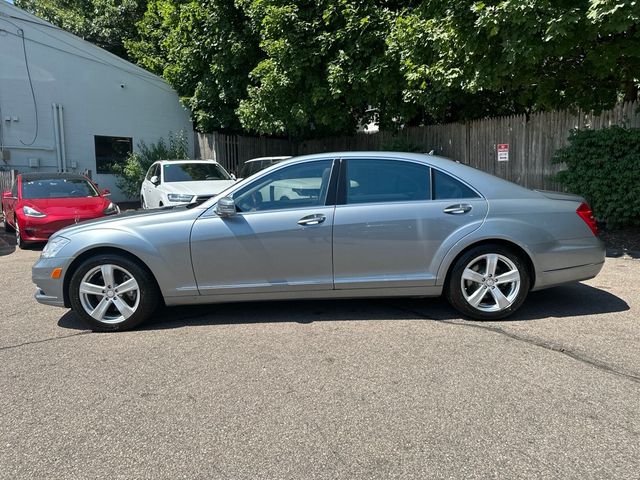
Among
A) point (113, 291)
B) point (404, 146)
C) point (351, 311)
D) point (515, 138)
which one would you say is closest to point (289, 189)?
point (351, 311)

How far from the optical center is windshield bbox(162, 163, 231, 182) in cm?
1164

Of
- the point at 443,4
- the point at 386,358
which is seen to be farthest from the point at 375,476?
the point at 443,4

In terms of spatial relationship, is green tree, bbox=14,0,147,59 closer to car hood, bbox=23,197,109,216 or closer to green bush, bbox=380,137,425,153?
car hood, bbox=23,197,109,216

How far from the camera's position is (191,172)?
11898 millimetres

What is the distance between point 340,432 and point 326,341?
4.78 ft

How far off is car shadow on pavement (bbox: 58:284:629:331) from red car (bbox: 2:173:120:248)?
4809 millimetres

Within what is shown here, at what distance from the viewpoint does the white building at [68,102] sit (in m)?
14.9

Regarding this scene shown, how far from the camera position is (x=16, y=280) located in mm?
7258

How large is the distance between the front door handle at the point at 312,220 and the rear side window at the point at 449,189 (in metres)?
1.12

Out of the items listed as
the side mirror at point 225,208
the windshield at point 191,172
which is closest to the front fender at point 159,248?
the side mirror at point 225,208

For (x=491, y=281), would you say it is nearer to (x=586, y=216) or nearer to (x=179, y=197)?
(x=586, y=216)

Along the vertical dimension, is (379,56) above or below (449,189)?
above

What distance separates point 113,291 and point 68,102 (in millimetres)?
13585

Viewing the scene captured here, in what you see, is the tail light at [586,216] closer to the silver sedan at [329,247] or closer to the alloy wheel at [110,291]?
the silver sedan at [329,247]
